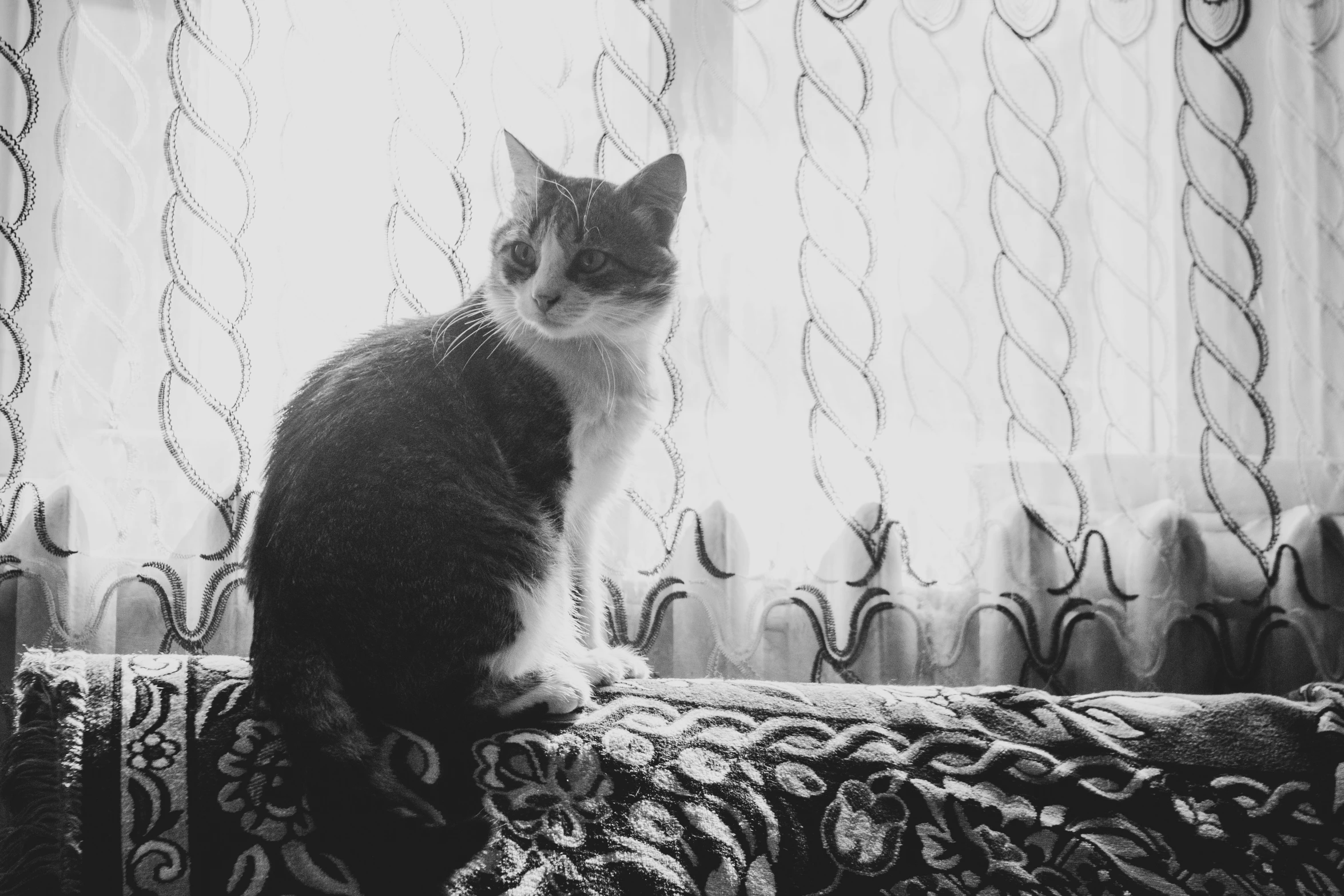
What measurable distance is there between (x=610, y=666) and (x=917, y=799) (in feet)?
1.24

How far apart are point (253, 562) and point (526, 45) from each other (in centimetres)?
79

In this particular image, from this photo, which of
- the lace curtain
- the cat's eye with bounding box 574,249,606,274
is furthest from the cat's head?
the lace curtain

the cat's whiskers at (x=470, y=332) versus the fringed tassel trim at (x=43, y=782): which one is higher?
the cat's whiskers at (x=470, y=332)

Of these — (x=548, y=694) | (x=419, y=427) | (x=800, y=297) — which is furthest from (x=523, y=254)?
(x=548, y=694)

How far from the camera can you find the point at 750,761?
34.1 inches

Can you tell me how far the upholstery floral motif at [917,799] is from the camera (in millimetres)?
774

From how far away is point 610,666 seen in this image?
1.06 m

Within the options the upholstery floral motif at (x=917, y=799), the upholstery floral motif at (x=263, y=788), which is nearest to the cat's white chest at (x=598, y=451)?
the upholstery floral motif at (x=917, y=799)

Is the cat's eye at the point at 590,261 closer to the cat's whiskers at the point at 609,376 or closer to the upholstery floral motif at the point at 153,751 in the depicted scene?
the cat's whiskers at the point at 609,376

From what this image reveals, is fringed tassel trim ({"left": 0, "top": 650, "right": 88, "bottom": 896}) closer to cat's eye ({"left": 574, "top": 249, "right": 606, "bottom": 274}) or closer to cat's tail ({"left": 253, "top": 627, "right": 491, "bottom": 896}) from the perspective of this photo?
cat's tail ({"left": 253, "top": 627, "right": 491, "bottom": 896})

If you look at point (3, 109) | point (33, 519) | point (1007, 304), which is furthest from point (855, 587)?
point (3, 109)

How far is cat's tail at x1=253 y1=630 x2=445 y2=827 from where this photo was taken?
2.48 feet

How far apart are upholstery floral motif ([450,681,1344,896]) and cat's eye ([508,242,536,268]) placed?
54cm

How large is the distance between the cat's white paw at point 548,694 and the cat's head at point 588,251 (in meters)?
0.39
